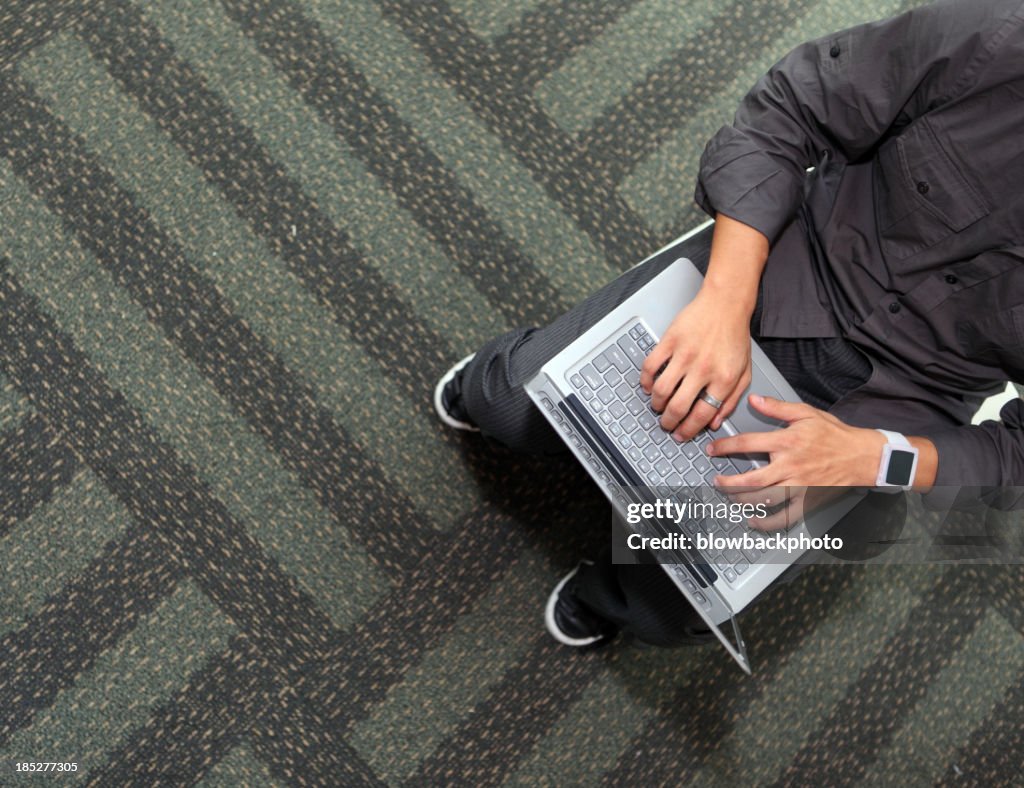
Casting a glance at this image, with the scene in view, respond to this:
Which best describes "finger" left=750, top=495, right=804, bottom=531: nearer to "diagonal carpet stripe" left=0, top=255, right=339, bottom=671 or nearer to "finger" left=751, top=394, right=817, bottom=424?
"finger" left=751, top=394, right=817, bottom=424

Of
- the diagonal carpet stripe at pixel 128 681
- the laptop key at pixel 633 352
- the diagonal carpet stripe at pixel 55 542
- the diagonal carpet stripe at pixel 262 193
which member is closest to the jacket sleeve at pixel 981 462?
the laptop key at pixel 633 352

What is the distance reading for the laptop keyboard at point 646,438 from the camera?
0.94 metres

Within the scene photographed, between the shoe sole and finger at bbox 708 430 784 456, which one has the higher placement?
finger at bbox 708 430 784 456

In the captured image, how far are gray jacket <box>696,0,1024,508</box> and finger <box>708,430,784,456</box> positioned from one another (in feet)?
0.47

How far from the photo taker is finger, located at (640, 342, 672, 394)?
92 cm

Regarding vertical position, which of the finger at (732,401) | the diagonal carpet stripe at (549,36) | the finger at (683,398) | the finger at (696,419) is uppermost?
the diagonal carpet stripe at (549,36)

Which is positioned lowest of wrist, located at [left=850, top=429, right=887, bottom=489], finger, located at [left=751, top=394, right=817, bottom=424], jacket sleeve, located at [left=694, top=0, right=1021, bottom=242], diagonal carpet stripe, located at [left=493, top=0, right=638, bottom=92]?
wrist, located at [left=850, top=429, right=887, bottom=489]

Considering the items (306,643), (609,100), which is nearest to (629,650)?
(306,643)

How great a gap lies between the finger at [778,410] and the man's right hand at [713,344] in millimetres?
27

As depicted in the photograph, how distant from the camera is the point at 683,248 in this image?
1.05 meters

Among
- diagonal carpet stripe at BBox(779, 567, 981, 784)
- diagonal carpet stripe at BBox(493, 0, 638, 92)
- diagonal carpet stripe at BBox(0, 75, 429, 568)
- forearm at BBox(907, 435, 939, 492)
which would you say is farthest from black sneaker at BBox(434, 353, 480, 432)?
diagonal carpet stripe at BBox(779, 567, 981, 784)

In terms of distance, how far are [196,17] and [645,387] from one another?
0.98 m

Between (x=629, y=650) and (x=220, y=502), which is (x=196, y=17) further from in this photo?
(x=629, y=650)

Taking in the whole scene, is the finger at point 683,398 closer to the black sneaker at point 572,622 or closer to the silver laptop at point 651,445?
the silver laptop at point 651,445
